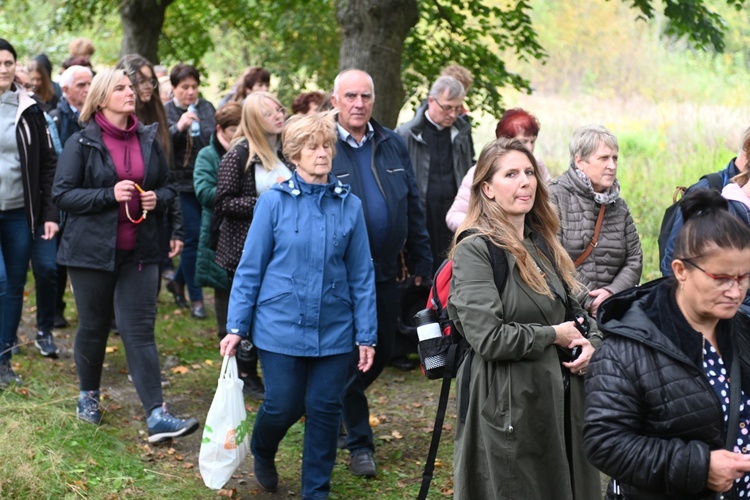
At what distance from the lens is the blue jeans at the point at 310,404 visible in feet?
17.4

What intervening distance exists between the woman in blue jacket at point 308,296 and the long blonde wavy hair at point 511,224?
3.51ft

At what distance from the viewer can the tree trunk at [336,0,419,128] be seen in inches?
380

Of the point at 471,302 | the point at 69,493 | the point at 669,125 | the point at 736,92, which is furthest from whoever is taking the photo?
the point at 736,92

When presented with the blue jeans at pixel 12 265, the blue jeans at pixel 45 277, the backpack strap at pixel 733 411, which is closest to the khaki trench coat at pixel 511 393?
the backpack strap at pixel 733 411

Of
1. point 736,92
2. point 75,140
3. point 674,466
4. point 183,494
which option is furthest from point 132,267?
point 736,92

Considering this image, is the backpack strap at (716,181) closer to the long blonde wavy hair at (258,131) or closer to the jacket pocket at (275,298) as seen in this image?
the jacket pocket at (275,298)

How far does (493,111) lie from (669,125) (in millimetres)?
5265

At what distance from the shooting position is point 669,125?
643 inches

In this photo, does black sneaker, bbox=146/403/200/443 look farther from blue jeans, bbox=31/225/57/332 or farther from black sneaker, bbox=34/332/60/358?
black sneaker, bbox=34/332/60/358

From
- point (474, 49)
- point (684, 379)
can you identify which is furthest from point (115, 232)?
point (474, 49)

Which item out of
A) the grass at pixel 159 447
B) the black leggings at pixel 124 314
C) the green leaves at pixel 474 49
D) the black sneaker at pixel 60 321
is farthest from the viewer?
the green leaves at pixel 474 49

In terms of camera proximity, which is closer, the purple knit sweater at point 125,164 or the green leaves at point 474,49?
the purple knit sweater at point 125,164

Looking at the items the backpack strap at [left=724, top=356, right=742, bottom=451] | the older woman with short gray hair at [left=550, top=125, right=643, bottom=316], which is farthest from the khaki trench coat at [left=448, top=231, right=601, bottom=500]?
the older woman with short gray hair at [left=550, top=125, right=643, bottom=316]

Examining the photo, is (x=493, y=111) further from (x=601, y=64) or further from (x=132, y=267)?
(x=601, y=64)
